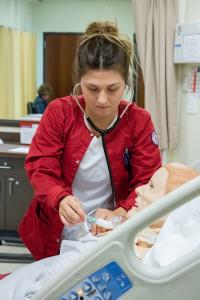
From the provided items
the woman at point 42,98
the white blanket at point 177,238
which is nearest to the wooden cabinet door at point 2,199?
the woman at point 42,98

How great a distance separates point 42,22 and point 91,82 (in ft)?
15.0

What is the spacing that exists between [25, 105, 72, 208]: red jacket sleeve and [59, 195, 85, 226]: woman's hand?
0.44 feet

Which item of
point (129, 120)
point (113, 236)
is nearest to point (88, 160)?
point (129, 120)

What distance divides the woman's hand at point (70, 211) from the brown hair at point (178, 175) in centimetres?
29

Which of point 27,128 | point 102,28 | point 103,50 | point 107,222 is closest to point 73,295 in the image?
point 107,222

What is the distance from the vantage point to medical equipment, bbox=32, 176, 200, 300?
0.84 m

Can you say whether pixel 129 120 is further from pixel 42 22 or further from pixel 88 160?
pixel 42 22

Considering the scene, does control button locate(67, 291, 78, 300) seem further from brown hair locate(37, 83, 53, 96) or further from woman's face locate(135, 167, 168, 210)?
brown hair locate(37, 83, 53, 96)

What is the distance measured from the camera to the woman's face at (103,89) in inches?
52.1

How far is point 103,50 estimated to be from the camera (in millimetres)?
1342

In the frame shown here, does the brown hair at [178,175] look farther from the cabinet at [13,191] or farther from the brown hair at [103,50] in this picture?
the cabinet at [13,191]

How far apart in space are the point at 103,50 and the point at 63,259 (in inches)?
26.0

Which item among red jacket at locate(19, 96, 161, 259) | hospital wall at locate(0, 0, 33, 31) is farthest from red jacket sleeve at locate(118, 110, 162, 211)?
hospital wall at locate(0, 0, 33, 31)

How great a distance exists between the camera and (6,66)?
16.4 feet
